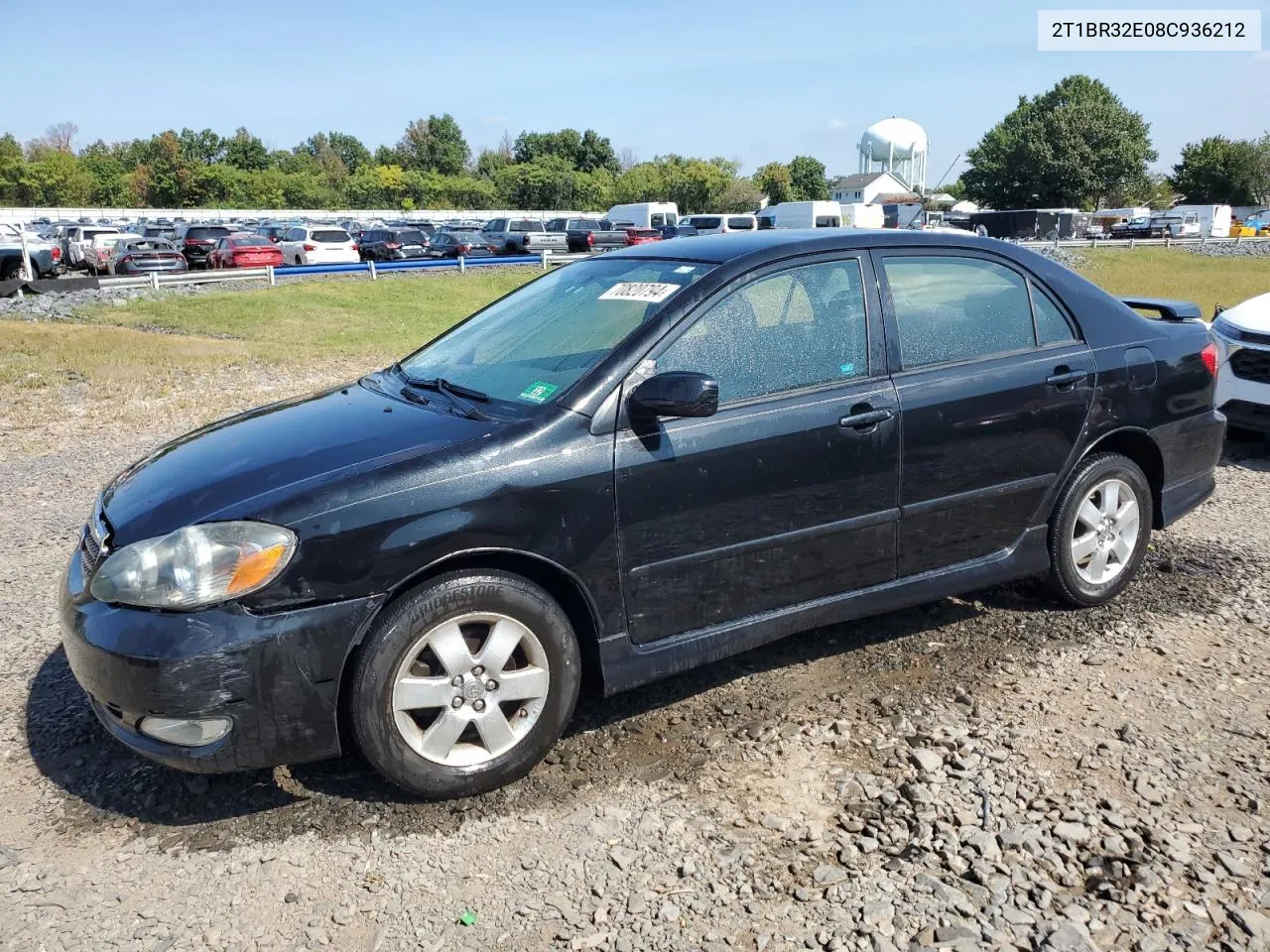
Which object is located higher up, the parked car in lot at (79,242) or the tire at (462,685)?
the parked car in lot at (79,242)

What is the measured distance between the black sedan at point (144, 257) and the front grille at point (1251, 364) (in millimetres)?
24427

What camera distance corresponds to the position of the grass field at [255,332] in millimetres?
11852

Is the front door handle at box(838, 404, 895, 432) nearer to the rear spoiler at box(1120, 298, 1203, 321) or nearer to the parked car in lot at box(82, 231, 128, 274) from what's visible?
the rear spoiler at box(1120, 298, 1203, 321)

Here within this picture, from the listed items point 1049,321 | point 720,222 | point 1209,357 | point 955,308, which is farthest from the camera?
point 720,222

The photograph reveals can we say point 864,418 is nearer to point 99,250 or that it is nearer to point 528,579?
point 528,579

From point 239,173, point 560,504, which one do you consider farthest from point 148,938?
point 239,173

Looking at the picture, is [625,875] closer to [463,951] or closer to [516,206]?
[463,951]

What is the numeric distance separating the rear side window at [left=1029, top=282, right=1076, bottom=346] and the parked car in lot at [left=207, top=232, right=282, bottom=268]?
26.6m

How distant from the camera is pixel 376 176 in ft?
291

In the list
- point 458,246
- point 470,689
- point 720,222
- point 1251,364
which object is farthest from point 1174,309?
point 720,222

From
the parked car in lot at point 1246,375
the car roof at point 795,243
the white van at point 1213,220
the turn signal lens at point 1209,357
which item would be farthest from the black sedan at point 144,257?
the white van at point 1213,220

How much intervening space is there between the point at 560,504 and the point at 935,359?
1.73 metres

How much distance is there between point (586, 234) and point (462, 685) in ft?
115

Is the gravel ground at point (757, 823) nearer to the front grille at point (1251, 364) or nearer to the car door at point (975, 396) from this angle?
the car door at point (975, 396)
